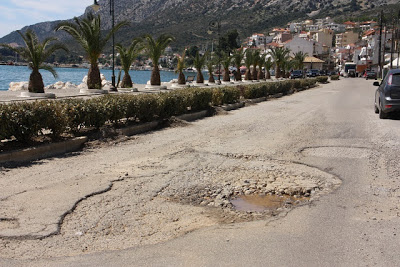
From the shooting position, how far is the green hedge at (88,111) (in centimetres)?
794

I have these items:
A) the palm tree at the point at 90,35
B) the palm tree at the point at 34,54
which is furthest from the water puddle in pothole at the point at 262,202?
the palm tree at the point at 90,35

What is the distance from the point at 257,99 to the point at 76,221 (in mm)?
19377

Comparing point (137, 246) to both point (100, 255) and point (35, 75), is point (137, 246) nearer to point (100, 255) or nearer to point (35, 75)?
point (100, 255)

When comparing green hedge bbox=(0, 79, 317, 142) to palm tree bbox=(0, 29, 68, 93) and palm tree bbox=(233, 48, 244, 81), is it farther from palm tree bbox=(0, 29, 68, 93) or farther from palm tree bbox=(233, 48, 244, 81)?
palm tree bbox=(233, 48, 244, 81)

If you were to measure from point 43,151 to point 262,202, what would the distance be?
4518mm

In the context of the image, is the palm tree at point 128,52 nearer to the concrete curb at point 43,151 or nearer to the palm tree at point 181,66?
the palm tree at point 181,66

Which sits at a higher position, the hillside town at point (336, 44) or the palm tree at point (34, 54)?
the hillside town at point (336, 44)

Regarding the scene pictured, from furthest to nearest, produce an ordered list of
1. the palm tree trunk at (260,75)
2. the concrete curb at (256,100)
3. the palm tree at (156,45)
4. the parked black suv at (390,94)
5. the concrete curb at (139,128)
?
the palm tree trunk at (260,75) → the palm tree at (156,45) → the concrete curb at (256,100) → the parked black suv at (390,94) → the concrete curb at (139,128)

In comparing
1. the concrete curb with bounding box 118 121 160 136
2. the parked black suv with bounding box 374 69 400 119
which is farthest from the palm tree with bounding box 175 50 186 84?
the concrete curb with bounding box 118 121 160 136

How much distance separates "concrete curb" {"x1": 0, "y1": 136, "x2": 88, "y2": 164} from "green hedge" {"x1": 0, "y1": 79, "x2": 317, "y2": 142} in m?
0.36

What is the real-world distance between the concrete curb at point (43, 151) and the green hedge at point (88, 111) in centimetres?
36

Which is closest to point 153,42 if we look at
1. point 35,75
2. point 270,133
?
point 35,75

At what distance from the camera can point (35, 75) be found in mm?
22391

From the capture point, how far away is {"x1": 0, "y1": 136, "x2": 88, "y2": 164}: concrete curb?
7.46 m
